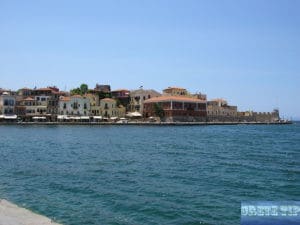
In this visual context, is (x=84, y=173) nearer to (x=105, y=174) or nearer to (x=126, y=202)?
(x=105, y=174)

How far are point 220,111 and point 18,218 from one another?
467 ft

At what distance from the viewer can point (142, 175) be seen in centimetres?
2494

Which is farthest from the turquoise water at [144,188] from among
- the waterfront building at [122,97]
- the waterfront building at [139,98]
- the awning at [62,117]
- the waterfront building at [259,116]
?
the waterfront building at [259,116]

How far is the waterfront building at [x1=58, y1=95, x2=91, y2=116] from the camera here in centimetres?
11775

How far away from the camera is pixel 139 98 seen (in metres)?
133

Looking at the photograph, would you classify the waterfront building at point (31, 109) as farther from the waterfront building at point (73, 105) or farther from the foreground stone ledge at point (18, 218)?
the foreground stone ledge at point (18, 218)

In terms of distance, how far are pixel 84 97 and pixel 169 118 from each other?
25527 millimetres

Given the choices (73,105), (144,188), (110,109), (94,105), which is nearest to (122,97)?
(110,109)

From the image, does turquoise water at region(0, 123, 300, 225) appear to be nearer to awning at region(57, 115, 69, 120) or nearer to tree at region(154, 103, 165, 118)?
awning at region(57, 115, 69, 120)

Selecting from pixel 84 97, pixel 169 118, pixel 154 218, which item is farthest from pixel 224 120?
pixel 154 218

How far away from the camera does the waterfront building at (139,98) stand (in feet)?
433

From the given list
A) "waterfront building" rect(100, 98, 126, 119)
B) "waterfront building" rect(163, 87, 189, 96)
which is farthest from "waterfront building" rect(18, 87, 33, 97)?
"waterfront building" rect(163, 87, 189, 96)

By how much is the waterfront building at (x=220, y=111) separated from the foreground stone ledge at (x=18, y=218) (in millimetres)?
132215

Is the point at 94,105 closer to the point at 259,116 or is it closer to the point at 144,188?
the point at 259,116
